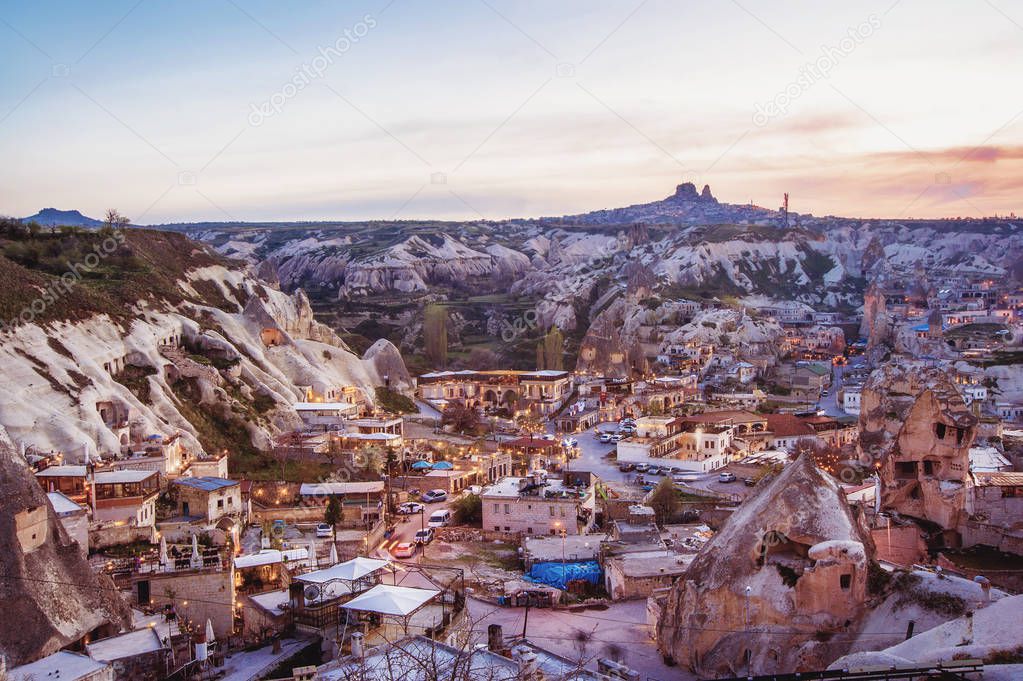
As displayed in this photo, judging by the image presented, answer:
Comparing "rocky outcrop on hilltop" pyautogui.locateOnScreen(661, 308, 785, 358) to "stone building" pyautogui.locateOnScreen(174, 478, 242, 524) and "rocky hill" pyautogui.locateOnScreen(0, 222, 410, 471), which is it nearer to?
"rocky hill" pyautogui.locateOnScreen(0, 222, 410, 471)

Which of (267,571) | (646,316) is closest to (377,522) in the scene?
(267,571)

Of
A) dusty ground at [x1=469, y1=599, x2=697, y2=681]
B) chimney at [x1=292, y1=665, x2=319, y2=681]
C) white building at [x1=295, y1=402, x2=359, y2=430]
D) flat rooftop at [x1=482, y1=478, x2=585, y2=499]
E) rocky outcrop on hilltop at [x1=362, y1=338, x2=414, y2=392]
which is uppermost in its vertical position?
rocky outcrop on hilltop at [x1=362, y1=338, x2=414, y2=392]

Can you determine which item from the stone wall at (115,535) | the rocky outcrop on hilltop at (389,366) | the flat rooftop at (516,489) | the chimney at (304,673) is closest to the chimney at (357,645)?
the chimney at (304,673)

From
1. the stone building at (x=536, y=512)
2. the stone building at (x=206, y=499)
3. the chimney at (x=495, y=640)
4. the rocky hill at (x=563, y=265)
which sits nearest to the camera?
the chimney at (x=495, y=640)

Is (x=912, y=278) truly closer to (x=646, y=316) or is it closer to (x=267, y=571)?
(x=646, y=316)

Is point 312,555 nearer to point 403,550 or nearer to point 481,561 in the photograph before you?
point 403,550

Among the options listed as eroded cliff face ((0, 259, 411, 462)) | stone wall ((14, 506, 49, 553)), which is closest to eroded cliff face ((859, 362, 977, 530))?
stone wall ((14, 506, 49, 553))

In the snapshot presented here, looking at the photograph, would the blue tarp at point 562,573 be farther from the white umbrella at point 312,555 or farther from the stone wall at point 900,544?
the stone wall at point 900,544
